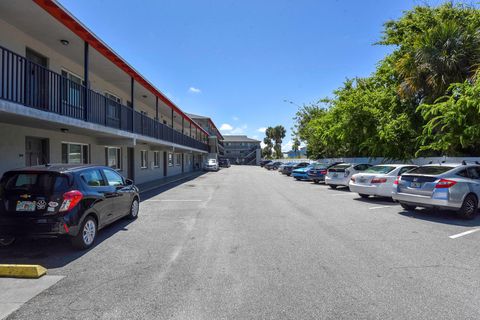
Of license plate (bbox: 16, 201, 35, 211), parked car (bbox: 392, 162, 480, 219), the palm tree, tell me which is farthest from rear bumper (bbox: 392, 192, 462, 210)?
license plate (bbox: 16, 201, 35, 211)

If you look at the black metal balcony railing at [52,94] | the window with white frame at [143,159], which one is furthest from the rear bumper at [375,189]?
the window with white frame at [143,159]

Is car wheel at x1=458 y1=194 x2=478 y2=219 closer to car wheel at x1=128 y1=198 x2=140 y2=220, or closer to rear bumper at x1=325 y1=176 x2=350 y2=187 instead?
rear bumper at x1=325 y1=176 x2=350 y2=187

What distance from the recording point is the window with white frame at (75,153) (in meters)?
12.8

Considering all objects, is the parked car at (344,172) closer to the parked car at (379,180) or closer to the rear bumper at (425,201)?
the parked car at (379,180)

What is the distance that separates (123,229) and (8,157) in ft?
16.4

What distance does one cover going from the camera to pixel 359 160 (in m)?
23.7

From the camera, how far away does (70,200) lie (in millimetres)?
5578

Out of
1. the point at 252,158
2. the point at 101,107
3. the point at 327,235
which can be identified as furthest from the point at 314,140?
the point at 252,158

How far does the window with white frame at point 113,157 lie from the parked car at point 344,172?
12.4 m

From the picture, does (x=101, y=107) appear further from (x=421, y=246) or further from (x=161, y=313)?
(x=421, y=246)

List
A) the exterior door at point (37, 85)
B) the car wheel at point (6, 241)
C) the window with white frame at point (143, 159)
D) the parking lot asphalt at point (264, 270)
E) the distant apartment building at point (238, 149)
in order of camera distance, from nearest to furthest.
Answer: the parking lot asphalt at point (264, 270), the car wheel at point (6, 241), the exterior door at point (37, 85), the window with white frame at point (143, 159), the distant apartment building at point (238, 149)

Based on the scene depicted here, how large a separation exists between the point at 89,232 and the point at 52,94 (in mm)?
5246

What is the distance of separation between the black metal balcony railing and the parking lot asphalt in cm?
399

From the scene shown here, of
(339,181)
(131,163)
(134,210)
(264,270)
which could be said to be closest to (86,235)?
(134,210)
